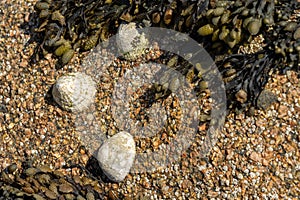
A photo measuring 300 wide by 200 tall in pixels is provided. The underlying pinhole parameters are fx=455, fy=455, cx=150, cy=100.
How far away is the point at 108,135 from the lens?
126 inches

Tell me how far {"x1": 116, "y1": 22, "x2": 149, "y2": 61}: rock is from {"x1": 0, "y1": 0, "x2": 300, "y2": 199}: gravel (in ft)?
0.26

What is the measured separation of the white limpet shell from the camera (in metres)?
3.17

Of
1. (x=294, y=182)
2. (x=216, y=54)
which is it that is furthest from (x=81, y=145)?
(x=294, y=182)

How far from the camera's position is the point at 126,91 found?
3.25 metres

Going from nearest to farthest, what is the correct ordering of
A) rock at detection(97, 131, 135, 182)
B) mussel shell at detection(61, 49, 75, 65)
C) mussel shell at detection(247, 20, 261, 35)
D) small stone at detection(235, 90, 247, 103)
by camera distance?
mussel shell at detection(247, 20, 261, 35)
small stone at detection(235, 90, 247, 103)
rock at detection(97, 131, 135, 182)
mussel shell at detection(61, 49, 75, 65)

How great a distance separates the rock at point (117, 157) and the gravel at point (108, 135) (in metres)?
0.08

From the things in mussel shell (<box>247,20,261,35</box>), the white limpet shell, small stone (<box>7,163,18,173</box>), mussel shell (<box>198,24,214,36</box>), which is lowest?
small stone (<box>7,163,18,173</box>)

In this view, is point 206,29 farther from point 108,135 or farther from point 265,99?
point 108,135

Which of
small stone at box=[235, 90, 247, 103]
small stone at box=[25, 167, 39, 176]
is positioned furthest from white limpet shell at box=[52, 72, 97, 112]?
small stone at box=[235, 90, 247, 103]

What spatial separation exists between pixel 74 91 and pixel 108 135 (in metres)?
0.39

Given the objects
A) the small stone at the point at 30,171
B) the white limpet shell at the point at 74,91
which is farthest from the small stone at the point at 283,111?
the small stone at the point at 30,171

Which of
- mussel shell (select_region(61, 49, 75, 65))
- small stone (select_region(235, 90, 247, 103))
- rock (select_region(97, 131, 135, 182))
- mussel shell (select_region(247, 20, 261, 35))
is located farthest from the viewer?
mussel shell (select_region(61, 49, 75, 65))

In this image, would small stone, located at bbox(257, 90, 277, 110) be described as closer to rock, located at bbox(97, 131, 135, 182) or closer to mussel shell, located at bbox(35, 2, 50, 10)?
rock, located at bbox(97, 131, 135, 182)

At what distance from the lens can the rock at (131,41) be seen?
3197 mm
